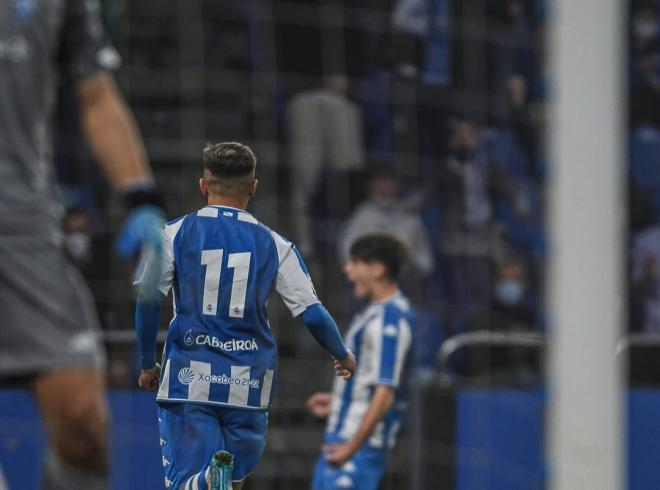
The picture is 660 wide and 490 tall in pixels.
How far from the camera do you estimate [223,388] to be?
4.75 meters

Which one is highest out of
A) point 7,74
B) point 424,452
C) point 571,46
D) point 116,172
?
point 571,46

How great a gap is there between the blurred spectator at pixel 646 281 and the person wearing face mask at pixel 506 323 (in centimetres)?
76

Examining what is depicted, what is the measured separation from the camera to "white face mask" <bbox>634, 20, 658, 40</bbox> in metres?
11.3

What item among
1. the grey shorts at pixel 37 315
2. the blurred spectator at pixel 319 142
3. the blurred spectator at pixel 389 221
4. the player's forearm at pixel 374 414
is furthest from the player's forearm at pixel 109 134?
the blurred spectator at pixel 319 142

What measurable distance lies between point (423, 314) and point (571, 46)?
167 inches

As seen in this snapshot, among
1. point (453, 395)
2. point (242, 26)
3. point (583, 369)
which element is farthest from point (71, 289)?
point (242, 26)

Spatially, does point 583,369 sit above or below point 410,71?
below

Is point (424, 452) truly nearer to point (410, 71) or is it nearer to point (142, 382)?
point (410, 71)

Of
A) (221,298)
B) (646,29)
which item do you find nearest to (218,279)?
(221,298)

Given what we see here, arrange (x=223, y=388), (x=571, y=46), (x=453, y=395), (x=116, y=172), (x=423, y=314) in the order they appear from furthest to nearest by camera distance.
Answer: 1. (x=423, y=314)
2. (x=453, y=395)
3. (x=571, y=46)
4. (x=223, y=388)
5. (x=116, y=172)

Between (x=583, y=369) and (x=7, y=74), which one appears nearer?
(x=7, y=74)

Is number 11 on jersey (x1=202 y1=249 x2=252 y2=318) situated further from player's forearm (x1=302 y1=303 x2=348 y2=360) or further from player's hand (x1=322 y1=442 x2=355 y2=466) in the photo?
player's hand (x1=322 y1=442 x2=355 y2=466)

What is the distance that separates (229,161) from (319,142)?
5.20 meters

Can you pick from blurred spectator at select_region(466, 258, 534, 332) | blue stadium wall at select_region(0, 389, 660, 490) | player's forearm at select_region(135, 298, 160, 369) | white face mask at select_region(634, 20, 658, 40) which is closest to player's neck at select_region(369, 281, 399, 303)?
player's forearm at select_region(135, 298, 160, 369)
